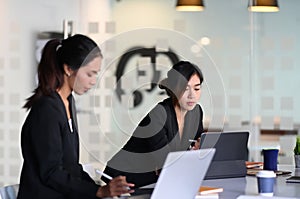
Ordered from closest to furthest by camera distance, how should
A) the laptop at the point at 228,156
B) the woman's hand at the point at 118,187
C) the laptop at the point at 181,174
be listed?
the laptop at the point at 181,174 → the woman's hand at the point at 118,187 → the laptop at the point at 228,156

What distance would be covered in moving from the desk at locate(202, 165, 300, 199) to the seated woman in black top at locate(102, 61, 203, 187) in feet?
0.79

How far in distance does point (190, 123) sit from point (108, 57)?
216 centimetres

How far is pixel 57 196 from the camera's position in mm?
2672

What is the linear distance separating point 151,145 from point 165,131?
151mm

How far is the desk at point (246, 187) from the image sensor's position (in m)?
2.72

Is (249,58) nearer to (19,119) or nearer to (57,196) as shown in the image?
(19,119)

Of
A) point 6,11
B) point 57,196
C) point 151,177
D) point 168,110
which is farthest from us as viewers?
point 6,11

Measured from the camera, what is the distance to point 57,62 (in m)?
2.73

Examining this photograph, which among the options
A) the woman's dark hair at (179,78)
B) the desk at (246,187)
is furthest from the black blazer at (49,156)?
the woman's dark hair at (179,78)

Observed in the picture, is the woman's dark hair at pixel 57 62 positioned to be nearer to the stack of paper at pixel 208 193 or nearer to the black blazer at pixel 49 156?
the black blazer at pixel 49 156

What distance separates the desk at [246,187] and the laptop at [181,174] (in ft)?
1.08

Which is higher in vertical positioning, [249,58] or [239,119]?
[249,58]

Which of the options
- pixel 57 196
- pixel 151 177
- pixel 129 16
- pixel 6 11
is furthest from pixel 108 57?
pixel 57 196

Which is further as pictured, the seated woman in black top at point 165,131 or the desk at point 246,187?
the seated woman in black top at point 165,131
